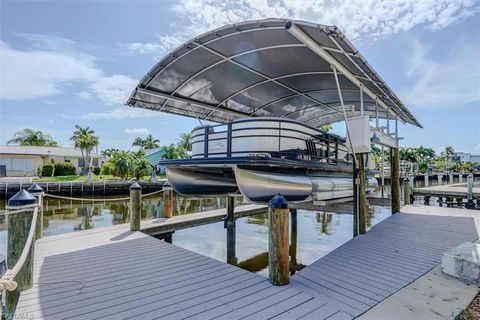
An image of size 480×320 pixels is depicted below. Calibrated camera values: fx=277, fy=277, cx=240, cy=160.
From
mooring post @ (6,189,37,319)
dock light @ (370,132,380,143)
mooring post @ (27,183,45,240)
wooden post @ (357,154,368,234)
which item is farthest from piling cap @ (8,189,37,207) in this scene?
dock light @ (370,132,380,143)

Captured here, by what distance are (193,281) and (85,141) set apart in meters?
38.4

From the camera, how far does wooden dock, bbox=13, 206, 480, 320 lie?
9.49ft

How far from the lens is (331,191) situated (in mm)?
6617

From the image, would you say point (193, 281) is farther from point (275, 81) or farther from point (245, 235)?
point (245, 235)

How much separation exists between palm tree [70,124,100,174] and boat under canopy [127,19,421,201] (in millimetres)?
33797

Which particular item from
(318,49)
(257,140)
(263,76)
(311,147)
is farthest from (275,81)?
(257,140)

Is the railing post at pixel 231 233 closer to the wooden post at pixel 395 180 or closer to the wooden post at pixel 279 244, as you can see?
the wooden post at pixel 279 244

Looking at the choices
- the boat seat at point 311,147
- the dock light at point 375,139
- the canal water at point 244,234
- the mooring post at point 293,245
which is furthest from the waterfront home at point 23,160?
the dock light at point 375,139

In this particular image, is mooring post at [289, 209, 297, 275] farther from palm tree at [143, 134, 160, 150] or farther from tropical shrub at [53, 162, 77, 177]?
palm tree at [143, 134, 160, 150]

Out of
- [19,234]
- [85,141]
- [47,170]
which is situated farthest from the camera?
[85,141]

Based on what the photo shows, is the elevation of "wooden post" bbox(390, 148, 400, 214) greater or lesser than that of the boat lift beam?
lesser

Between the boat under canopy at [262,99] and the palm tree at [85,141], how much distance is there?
33797mm

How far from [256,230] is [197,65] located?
653cm

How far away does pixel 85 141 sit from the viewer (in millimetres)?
36375
